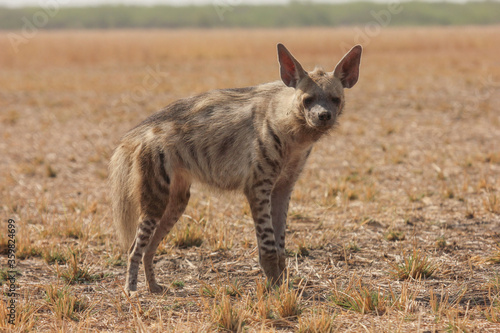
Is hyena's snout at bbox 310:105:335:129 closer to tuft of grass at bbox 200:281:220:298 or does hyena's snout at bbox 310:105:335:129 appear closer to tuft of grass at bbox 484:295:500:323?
tuft of grass at bbox 200:281:220:298

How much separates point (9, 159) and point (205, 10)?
130087 millimetres

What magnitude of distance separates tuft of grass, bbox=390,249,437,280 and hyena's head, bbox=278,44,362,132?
136cm

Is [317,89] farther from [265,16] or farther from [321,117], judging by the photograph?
[265,16]

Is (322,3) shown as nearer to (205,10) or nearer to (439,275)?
(205,10)

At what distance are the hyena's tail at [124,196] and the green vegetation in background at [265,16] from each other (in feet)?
330

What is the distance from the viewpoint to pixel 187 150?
5.17 metres

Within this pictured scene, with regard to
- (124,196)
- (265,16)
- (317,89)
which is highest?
(265,16)

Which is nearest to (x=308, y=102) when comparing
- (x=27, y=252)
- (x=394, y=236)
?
(x=394, y=236)

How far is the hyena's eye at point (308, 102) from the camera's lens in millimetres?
4766

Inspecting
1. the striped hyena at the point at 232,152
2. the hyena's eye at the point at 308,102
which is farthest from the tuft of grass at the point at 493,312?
the hyena's eye at the point at 308,102

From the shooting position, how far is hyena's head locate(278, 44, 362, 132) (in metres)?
4.70

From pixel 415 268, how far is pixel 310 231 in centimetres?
169

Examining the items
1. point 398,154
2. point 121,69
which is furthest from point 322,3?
point 398,154

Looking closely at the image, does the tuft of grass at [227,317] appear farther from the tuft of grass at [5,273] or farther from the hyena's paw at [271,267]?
the tuft of grass at [5,273]
